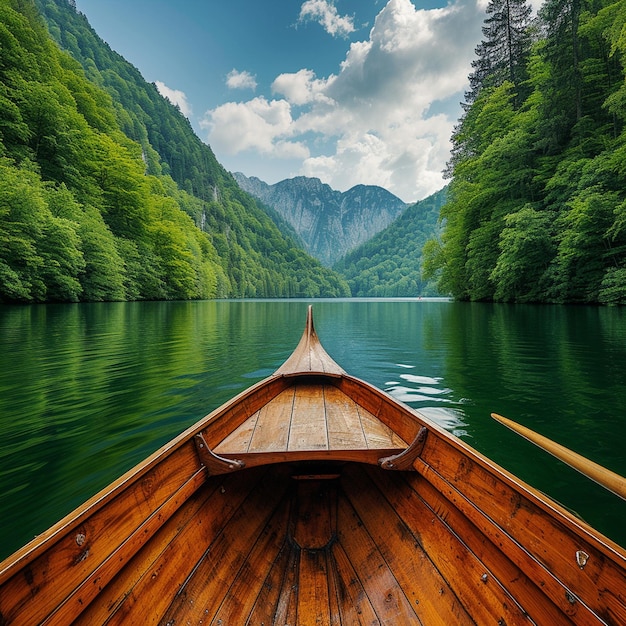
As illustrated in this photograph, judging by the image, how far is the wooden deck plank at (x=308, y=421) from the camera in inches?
112

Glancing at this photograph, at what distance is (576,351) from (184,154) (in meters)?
142

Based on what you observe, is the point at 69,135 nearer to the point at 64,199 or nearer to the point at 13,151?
the point at 13,151

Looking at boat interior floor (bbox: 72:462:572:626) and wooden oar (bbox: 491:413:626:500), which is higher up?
wooden oar (bbox: 491:413:626:500)

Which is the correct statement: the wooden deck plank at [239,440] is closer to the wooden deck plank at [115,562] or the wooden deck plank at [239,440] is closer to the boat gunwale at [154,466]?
the boat gunwale at [154,466]

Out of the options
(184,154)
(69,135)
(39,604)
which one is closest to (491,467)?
(39,604)

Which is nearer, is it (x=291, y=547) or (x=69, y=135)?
(x=291, y=547)

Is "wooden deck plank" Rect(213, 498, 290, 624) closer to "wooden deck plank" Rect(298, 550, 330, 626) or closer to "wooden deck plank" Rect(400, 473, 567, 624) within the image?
"wooden deck plank" Rect(298, 550, 330, 626)

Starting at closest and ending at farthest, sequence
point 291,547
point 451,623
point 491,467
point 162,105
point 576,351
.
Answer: point 451,623 → point 491,467 → point 291,547 → point 576,351 → point 162,105

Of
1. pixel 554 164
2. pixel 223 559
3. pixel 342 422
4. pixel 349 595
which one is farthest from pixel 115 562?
pixel 554 164

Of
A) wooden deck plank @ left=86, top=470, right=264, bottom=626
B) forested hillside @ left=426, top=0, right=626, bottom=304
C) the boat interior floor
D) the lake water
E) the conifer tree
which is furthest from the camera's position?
the conifer tree

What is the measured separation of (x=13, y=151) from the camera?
24422 millimetres

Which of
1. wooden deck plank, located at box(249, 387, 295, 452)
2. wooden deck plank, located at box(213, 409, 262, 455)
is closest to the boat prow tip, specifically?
wooden deck plank, located at box(249, 387, 295, 452)

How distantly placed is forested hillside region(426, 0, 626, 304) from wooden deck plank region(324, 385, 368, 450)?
62.5 feet

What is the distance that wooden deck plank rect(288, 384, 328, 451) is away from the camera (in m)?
2.85
